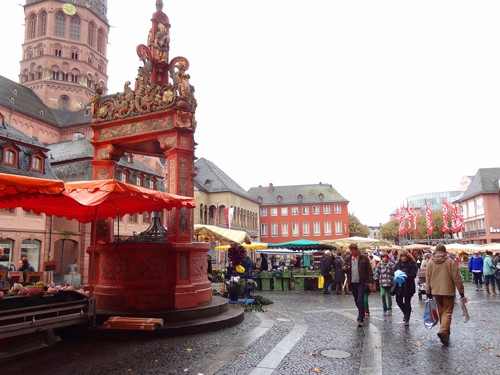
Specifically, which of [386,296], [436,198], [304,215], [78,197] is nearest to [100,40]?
[304,215]

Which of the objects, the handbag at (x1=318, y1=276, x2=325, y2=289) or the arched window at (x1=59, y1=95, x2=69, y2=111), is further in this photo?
the arched window at (x1=59, y1=95, x2=69, y2=111)

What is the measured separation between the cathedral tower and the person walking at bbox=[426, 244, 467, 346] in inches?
2401

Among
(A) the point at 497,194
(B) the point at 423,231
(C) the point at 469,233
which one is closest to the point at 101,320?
(A) the point at 497,194

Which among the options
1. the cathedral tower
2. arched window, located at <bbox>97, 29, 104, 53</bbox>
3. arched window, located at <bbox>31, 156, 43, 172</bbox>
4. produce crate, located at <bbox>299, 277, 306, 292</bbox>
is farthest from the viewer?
arched window, located at <bbox>97, 29, 104, 53</bbox>

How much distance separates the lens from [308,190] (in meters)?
75.2

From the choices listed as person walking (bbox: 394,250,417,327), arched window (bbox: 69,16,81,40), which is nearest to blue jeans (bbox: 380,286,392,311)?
person walking (bbox: 394,250,417,327)

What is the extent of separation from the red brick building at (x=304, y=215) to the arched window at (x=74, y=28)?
4024 centimetres

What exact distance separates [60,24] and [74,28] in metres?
2.04

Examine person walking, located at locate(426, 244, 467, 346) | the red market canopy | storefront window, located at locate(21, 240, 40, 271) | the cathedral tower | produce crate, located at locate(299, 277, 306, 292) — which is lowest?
produce crate, located at locate(299, 277, 306, 292)

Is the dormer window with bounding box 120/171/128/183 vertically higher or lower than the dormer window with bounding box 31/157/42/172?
higher

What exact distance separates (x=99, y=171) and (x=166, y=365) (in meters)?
6.34

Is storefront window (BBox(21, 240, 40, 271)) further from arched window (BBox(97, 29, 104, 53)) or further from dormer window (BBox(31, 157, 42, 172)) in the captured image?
arched window (BBox(97, 29, 104, 53))

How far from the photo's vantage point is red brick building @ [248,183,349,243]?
235ft

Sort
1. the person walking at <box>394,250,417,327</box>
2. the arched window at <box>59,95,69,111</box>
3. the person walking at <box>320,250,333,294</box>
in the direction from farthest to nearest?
the arched window at <box>59,95,69,111</box>, the person walking at <box>320,250,333,294</box>, the person walking at <box>394,250,417,327</box>
